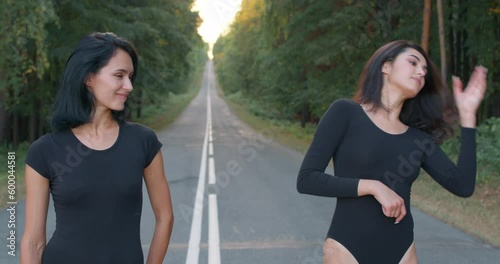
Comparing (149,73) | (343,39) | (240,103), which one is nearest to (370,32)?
(343,39)

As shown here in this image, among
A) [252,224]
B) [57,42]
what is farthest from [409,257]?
[57,42]

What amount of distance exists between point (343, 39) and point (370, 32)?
109cm

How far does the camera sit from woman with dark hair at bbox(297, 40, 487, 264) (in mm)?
2381

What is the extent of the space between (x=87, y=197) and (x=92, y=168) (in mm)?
116

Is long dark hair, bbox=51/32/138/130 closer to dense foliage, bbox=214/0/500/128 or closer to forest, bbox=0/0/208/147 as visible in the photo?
forest, bbox=0/0/208/147

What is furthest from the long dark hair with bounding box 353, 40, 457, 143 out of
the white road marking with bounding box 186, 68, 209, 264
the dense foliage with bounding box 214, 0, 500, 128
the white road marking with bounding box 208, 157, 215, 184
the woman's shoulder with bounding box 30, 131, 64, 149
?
the dense foliage with bounding box 214, 0, 500, 128

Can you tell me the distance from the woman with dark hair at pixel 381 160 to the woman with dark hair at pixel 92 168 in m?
0.78

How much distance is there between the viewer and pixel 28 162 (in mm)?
Answer: 2115

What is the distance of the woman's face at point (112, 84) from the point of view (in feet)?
7.30

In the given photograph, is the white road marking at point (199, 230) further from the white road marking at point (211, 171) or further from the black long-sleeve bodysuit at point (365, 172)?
the black long-sleeve bodysuit at point (365, 172)

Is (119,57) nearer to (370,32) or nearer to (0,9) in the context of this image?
(0,9)

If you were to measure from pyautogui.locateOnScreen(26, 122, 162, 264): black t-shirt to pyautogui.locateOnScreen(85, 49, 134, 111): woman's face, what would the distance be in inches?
7.4

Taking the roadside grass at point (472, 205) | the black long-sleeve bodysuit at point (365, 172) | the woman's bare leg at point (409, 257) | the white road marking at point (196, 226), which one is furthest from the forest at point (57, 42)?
the roadside grass at point (472, 205)

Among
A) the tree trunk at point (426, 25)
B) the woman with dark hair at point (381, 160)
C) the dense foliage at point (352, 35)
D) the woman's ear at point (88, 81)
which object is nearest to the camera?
the woman's ear at point (88, 81)
